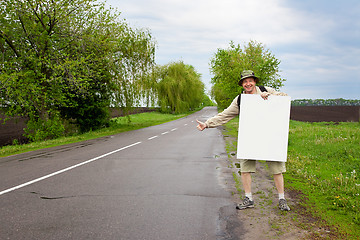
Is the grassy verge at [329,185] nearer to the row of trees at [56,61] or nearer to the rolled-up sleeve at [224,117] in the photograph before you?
the rolled-up sleeve at [224,117]

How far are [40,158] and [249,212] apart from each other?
24.6 feet

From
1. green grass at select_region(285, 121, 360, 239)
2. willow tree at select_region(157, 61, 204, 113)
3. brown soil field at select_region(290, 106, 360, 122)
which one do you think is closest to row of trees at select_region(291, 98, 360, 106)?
brown soil field at select_region(290, 106, 360, 122)

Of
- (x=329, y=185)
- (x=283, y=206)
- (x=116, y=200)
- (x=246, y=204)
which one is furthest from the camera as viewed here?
(x=329, y=185)

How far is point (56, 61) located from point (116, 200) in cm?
1371

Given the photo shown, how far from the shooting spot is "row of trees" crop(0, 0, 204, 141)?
15.3 metres

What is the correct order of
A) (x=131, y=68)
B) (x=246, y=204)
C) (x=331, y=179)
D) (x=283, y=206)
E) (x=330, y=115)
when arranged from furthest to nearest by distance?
(x=330, y=115), (x=131, y=68), (x=331, y=179), (x=246, y=204), (x=283, y=206)

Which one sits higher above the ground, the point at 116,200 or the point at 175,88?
the point at 175,88

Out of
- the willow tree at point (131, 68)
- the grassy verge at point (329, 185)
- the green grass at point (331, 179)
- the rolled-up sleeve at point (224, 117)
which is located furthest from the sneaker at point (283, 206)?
the willow tree at point (131, 68)

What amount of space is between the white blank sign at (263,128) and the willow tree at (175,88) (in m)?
43.7

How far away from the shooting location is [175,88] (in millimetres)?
49000

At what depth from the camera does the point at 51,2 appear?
15.8 metres

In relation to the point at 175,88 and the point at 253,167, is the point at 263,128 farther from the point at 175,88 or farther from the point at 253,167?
the point at 175,88

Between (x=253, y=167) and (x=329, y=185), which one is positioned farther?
(x=329, y=185)

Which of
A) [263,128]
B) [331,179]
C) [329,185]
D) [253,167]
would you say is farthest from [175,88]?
[263,128]
